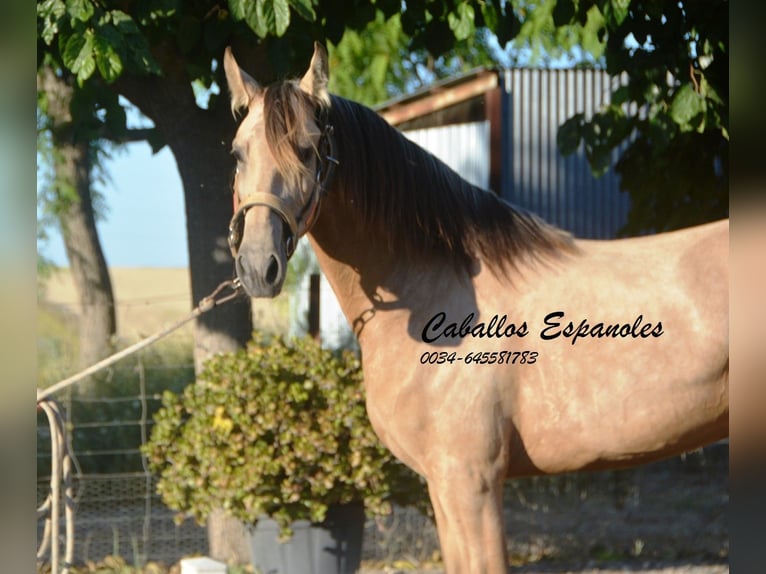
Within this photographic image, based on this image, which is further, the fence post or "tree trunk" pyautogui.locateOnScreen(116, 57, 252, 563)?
the fence post

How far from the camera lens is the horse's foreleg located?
258 cm

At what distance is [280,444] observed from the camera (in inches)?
142

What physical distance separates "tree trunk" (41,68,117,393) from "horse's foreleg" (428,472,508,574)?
538 centimetres

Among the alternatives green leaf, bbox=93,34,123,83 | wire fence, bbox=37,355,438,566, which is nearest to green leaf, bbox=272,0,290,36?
green leaf, bbox=93,34,123,83

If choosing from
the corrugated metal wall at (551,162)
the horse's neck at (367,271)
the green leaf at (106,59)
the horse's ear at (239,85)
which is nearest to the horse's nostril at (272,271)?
the horse's neck at (367,271)

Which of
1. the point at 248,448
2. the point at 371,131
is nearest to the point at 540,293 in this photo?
the point at 371,131

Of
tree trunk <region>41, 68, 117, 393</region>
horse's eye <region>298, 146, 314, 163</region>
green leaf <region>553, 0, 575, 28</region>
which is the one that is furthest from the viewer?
tree trunk <region>41, 68, 117, 393</region>

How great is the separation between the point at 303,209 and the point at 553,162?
17.4ft

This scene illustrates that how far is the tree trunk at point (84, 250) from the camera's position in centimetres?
800

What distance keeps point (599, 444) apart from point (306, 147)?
4.14ft

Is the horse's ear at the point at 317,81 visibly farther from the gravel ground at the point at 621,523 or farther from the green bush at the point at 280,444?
the gravel ground at the point at 621,523

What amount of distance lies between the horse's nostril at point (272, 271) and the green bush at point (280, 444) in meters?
1.33

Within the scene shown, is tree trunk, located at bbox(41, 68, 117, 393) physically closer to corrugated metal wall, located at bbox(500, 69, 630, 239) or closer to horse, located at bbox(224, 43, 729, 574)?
corrugated metal wall, located at bbox(500, 69, 630, 239)

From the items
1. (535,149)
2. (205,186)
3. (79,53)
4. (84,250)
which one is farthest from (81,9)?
(84,250)
